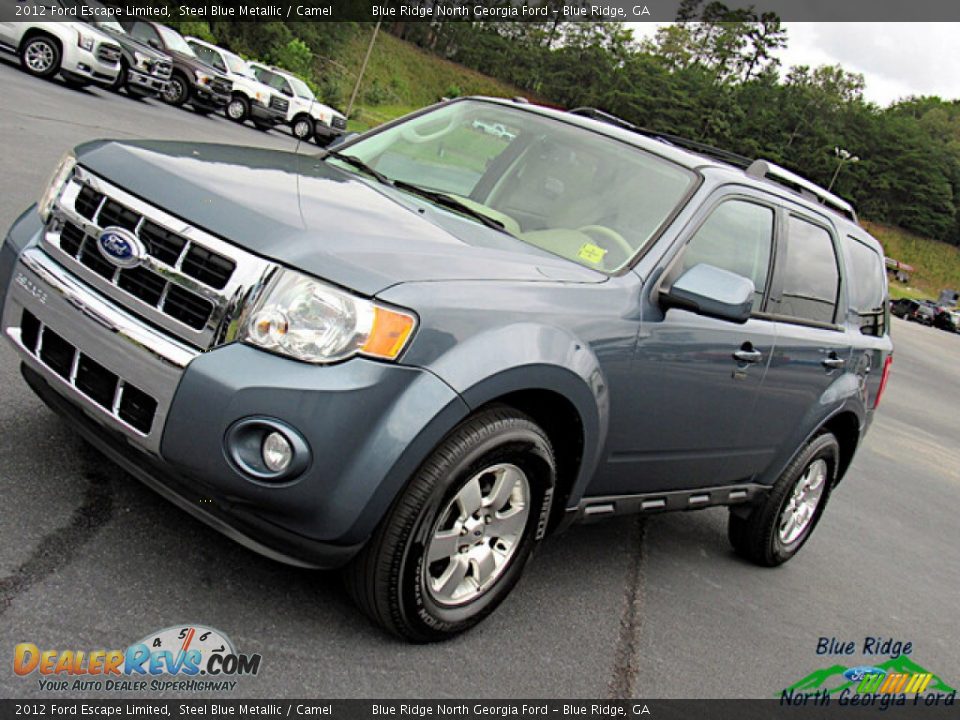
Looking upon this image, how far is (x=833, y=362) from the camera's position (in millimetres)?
5098

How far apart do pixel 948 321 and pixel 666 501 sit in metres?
55.5

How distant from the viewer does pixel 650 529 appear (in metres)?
5.56

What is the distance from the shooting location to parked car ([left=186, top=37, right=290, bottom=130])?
2802 cm

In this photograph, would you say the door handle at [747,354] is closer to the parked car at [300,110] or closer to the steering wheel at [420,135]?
the steering wheel at [420,135]

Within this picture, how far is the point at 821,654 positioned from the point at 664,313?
1.81 meters

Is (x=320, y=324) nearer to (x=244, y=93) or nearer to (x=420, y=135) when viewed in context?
(x=420, y=135)

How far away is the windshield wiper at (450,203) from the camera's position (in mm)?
3943

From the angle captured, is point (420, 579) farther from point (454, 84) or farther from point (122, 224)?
point (454, 84)

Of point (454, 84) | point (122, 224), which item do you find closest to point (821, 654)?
point (122, 224)

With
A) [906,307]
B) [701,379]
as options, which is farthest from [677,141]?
[906,307]

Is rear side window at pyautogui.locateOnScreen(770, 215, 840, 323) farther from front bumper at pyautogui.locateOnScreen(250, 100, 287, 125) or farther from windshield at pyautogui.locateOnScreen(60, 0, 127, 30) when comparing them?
front bumper at pyautogui.locateOnScreen(250, 100, 287, 125)

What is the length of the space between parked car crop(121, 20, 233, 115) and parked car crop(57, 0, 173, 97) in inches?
44.4

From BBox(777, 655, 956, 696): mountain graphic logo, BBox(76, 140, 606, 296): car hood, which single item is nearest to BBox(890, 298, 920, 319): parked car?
BBox(777, 655, 956, 696): mountain graphic logo

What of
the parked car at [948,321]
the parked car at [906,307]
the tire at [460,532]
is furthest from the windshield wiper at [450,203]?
the parked car at [906,307]
